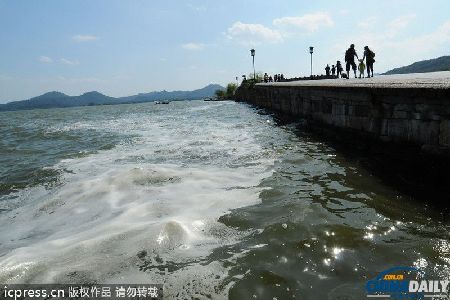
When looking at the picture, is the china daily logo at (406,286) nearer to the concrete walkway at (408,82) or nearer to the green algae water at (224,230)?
the green algae water at (224,230)

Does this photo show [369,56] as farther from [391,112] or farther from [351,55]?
[391,112]

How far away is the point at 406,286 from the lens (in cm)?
300

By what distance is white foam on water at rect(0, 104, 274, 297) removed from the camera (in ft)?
11.8

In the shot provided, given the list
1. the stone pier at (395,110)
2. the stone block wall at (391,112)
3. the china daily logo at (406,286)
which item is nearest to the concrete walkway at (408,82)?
the stone pier at (395,110)

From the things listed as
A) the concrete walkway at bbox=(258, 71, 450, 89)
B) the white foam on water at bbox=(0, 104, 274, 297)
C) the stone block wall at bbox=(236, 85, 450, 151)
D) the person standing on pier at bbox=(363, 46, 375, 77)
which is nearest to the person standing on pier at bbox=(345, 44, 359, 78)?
the person standing on pier at bbox=(363, 46, 375, 77)

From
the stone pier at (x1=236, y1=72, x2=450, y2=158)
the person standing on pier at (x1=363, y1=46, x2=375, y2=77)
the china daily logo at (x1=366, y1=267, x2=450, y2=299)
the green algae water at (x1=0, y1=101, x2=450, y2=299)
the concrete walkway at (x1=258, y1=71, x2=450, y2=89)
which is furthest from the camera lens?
the person standing on pier at (x1=363, y1=46, x2=375, y2=77)

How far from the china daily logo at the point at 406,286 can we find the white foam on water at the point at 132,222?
1427mm

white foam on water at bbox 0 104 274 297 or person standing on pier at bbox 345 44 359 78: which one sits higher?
person standing on pier at bbox 345 44 359 78

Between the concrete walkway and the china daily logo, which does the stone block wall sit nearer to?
the concrete walkway

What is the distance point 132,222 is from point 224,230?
4.77 feet

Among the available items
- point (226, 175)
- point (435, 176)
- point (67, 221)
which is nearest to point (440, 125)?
point (435, 176)

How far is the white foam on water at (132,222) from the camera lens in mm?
3609

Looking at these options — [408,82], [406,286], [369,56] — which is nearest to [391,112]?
[408,82]

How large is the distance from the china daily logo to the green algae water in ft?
0.31
